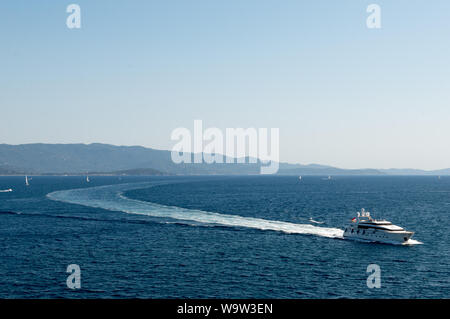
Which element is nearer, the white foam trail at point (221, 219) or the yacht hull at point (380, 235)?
the yacht hull at point (380, 235)

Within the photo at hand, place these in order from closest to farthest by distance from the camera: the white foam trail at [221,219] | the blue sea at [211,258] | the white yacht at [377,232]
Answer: the blue sea at [211,258]
the white yacht at [377,232]
the white foam trail at [221,219]

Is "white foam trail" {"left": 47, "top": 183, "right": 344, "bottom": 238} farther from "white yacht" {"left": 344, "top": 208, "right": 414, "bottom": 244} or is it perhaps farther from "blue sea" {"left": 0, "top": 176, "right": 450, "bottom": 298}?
"white yacht" {"left": 344, "top": 208, "right": 414, "bottom": 244}

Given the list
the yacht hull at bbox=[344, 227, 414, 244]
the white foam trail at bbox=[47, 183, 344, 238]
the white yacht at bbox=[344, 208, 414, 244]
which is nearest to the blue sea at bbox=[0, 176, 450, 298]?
the white foam trail at bbox=[47, 183, 344, 238]

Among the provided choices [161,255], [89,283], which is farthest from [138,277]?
[161,255]

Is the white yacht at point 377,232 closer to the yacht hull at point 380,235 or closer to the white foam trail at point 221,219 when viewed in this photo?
the yacht hull at point 380,235

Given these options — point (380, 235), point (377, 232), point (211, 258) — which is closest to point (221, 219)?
point (377, 232)

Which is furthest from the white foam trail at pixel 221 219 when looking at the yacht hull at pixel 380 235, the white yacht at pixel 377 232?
the white yacht at pixel 377 232

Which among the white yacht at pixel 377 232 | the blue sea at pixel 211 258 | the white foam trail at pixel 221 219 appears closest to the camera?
the blue sea at pixel 211 258

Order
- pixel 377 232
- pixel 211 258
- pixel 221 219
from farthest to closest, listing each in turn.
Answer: pixel 221 219 → pixel 377 232 → pixel 211 258

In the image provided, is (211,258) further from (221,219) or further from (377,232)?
(221,219)
